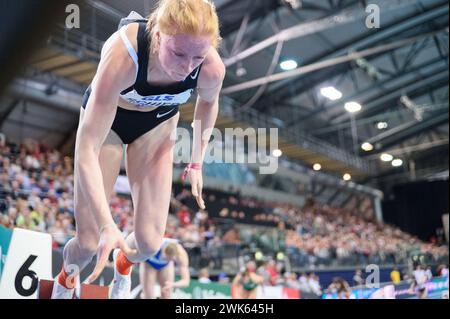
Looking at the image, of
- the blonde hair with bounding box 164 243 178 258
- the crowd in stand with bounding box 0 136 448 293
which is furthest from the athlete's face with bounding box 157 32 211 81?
the blonde hair with bounding box 164 243 178 258

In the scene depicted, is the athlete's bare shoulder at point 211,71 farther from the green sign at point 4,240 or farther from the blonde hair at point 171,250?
the blonde hair at point 171,250

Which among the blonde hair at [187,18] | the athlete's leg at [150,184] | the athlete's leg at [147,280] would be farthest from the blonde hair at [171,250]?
the blonde hair at [187,18]

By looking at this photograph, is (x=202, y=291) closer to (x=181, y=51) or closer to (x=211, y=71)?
(x=211, y=71)

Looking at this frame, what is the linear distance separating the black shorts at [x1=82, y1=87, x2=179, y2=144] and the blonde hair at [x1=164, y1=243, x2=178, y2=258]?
2.24 m

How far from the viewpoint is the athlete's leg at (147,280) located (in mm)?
4336

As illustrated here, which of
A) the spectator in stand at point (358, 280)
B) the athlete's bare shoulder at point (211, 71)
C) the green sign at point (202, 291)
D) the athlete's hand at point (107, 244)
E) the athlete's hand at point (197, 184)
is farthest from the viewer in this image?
the spectator in stand at point (358, 280)

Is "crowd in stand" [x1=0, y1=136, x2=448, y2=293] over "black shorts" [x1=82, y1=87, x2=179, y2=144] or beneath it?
over

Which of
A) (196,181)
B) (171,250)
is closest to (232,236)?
(171,250)

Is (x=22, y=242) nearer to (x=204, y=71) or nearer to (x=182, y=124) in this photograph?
(x=182, y=124)

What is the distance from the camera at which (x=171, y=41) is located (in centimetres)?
163

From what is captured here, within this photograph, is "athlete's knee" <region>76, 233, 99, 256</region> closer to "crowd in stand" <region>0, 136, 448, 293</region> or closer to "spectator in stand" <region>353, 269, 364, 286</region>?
"crowd in stand" <region>0, 136, 448, 293</region>

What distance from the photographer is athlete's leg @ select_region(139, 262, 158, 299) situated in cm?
434

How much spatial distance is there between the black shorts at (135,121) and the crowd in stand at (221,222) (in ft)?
2.95

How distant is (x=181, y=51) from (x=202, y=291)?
415cm
